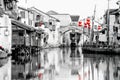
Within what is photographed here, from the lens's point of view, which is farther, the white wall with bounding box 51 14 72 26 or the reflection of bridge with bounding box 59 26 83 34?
the white wall with bounding box 51 14 72 26

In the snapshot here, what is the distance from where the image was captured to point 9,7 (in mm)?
48344

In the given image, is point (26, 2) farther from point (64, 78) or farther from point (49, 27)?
point (64, 78)

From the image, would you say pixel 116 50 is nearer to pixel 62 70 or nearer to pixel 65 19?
pixel 62 70

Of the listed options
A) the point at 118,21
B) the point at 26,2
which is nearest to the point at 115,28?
the point at 118,21

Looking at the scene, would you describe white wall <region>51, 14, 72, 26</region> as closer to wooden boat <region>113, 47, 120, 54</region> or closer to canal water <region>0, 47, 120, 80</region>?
wooden boat <region>113, 47, 120, 54</region>

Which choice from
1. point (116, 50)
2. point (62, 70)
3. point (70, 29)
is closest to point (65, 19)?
point (70, 29)

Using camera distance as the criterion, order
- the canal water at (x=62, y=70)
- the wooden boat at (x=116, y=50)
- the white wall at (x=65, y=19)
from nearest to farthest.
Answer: the canal water at (x=62, y=70) → the wooden boat at (x=116, y=50) → the white wall at (x=65, y=19)

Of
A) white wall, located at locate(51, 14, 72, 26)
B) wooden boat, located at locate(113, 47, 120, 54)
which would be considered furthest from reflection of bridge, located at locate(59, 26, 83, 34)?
wooden boat, located at locate(113, 47, 120, 54)

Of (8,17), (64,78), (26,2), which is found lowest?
(64,78)

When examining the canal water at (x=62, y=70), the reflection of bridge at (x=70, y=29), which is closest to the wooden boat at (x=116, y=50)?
the canal water at (x=62, y=70)

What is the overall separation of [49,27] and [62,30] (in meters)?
16.4

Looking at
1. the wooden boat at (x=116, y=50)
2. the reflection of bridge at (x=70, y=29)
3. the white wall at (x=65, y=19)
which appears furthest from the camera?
the white wall at (x=65, y=19)

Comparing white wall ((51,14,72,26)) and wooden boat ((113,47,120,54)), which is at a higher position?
white wall ((51,14,72,26))

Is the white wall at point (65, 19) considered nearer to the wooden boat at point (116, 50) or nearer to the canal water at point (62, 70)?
the wooden boat at point (116, 50)
